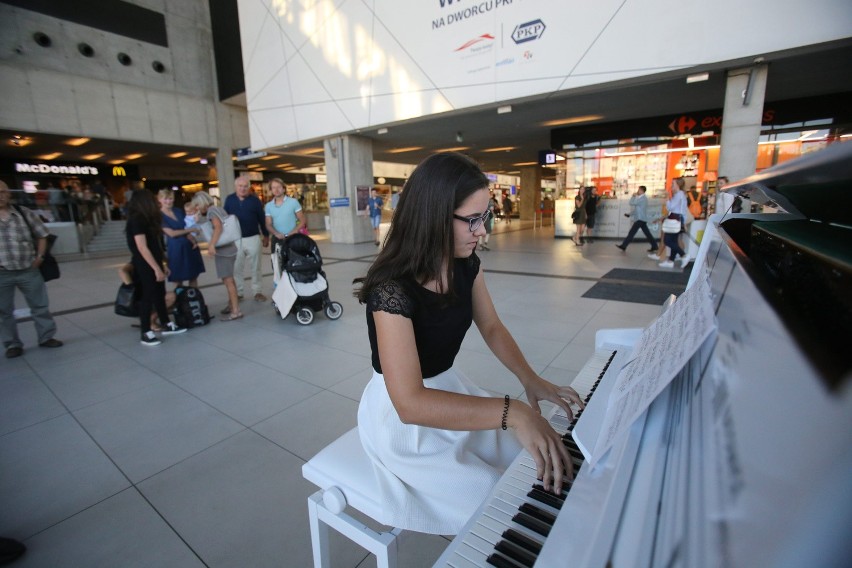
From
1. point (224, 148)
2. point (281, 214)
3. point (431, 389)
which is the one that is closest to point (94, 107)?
point (224, 148)

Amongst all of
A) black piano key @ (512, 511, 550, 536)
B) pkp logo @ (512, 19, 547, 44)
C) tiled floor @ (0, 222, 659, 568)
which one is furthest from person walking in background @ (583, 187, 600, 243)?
black piano key @ (512, 511, 550, 536)

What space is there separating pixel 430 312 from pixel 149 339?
4.14 m

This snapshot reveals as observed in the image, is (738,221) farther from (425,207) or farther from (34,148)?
(34,148)

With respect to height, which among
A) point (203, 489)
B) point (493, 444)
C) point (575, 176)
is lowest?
point (203, 489)

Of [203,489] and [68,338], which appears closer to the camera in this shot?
[203,489]

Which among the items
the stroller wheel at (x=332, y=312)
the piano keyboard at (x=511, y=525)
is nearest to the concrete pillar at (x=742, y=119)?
the stroller wheel at (x=332, y=312)

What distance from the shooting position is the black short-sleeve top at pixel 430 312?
3.52ft

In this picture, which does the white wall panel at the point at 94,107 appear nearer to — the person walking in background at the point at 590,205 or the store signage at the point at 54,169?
the store signage at the point at 54,169

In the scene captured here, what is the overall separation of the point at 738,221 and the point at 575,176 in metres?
14.1

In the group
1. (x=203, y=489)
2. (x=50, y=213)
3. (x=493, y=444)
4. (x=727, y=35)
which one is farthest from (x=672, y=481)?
(x=50, y=213)

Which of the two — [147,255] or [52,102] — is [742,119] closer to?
[147,255]

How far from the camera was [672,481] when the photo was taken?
61 centimetres

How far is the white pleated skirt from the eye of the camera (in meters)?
1.09

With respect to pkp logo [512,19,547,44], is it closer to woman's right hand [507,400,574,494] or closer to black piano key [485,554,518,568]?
woman's right hand [507,400,574,494]
